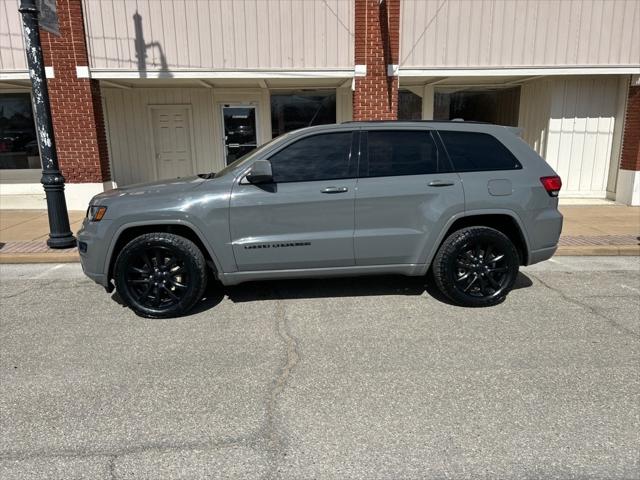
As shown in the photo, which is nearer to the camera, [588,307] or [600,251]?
[588,307]

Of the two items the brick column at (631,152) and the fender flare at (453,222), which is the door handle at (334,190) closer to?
the fender flare at (453,222)

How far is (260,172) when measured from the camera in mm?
4281

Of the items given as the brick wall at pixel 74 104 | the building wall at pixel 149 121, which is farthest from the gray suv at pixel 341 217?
the building wall at pixel 149 121

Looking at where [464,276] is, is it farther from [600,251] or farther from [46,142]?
[46,142]

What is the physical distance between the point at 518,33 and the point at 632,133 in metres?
3.41

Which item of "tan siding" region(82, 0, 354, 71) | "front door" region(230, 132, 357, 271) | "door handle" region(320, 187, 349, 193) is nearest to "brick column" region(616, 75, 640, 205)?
"tan siding" region(82, 0, 354, 71)

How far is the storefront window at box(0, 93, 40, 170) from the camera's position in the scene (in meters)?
11.3

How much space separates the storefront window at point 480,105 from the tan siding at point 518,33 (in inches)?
94.4

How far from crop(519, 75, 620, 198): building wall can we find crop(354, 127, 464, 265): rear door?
24.6 feet

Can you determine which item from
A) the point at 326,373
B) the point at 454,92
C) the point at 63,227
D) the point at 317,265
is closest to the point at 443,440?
the point at 326,373

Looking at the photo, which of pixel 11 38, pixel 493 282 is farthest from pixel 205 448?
pixel 11 38

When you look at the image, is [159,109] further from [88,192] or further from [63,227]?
[63,227]

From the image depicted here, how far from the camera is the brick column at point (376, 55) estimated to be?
939cm

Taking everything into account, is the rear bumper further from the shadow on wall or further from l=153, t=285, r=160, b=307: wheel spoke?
the shadow on wall
